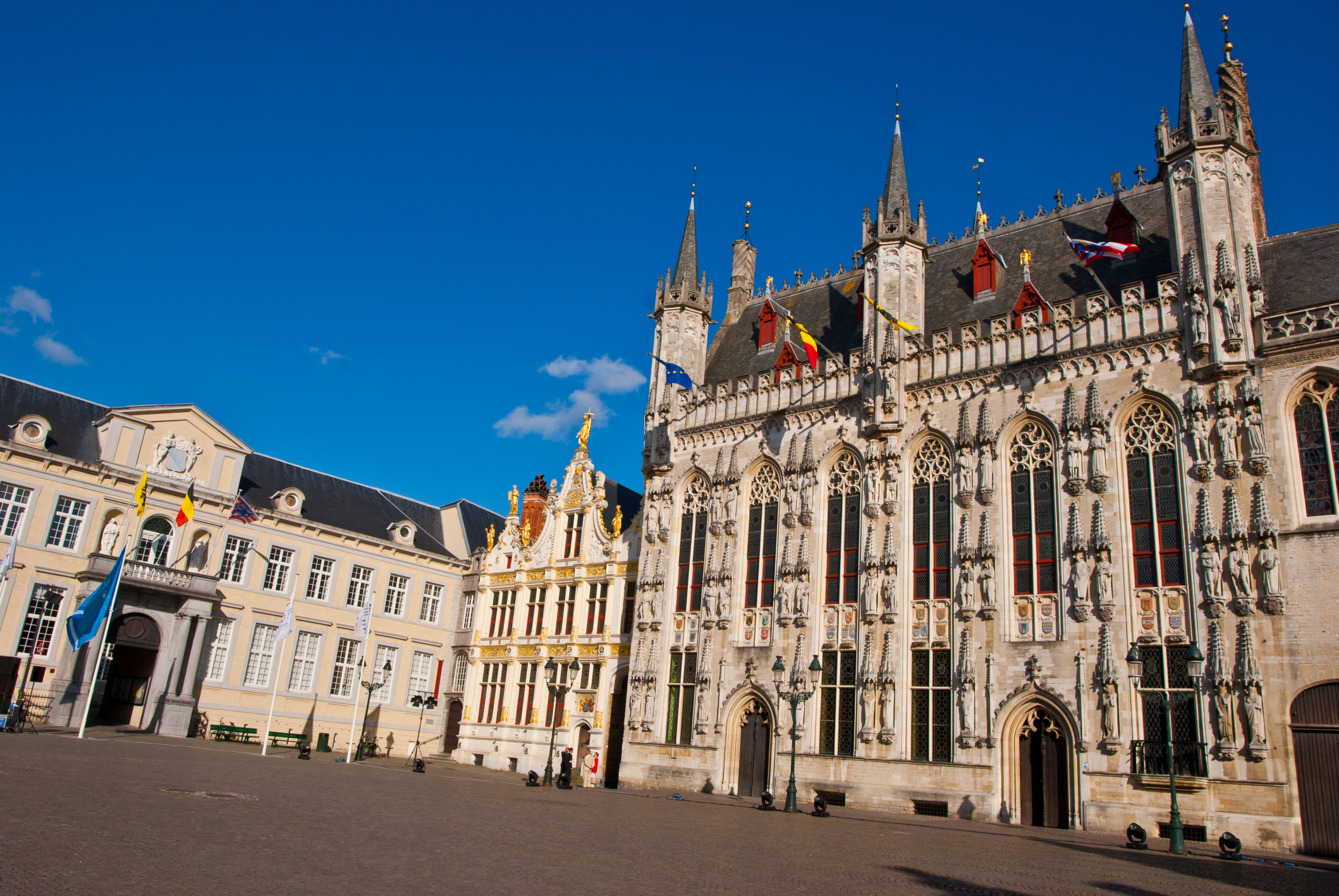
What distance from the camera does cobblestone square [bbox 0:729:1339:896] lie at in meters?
9.14

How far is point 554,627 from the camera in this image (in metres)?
44.5

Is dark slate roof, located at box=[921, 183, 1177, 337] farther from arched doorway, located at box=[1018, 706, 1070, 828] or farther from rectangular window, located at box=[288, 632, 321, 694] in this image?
rectangular window, located at box=[288, 632, 321, 694]

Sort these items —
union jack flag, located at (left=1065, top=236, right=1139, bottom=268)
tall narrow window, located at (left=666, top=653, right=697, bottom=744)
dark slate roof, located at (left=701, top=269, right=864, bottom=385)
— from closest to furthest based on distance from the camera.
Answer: union jack flag, located at (left=1065, top=236, right=1139, bottom=268) → tall narrow window, located at (left=666, top=653, right=697, bottom=744) → dark slate roof, located at (left=701, top=269, right=864, bottom=385)

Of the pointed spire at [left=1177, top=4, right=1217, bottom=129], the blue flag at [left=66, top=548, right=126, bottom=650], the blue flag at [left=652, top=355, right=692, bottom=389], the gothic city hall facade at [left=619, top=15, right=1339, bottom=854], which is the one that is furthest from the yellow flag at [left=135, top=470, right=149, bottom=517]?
the pointed spire at [left=1177, top=4, right=1217, bottom=129]

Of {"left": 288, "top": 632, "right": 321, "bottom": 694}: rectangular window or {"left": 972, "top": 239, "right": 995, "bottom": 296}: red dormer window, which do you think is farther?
{"left": 288, "top": 632, "right": 321, "bottom": 694}: rectangular window

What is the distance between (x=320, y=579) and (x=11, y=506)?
13.6 metres

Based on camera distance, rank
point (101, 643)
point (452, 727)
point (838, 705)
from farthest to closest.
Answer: point (452, 727)
point (101, 643)
point (838, 705)

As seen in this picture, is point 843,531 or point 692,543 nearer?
point 843,531

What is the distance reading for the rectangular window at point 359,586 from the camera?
48406 mm

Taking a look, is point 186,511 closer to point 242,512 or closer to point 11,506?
point 242,512

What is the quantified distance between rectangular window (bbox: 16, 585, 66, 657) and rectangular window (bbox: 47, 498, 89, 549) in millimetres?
1936

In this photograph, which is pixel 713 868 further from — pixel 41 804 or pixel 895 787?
pixel 895 787

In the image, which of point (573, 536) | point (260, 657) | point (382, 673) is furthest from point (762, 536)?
point (260, 657)

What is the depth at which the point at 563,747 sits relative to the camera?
40844 millimetres
